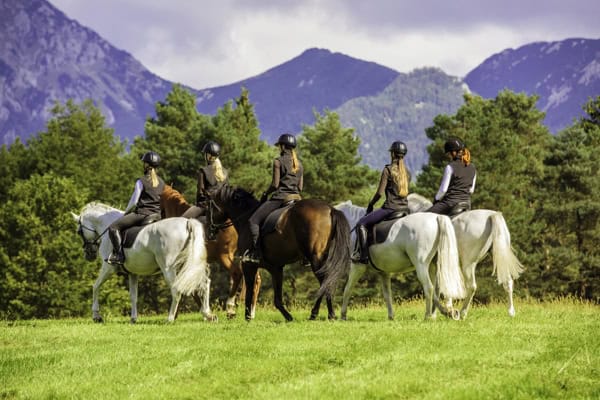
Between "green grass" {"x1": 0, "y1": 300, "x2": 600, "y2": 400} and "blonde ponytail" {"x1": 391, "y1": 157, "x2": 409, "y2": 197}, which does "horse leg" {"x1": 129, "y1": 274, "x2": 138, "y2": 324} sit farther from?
"blonde ponytail" {"x1": 391, "y1": 157, "x2": 409, "y2": 197}

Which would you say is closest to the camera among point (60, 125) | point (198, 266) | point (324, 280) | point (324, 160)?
point (324, 280)

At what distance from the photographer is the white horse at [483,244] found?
1416 centimetres

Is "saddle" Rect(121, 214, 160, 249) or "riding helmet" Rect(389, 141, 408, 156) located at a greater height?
"riding helmet" Rect(389, 141, 408, 156)

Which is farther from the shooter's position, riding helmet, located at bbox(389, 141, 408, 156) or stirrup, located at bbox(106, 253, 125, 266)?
stirrup, located at bbox(106, 253, 125, 266)

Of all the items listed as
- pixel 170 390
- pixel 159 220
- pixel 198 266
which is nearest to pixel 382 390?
pixel 170 390

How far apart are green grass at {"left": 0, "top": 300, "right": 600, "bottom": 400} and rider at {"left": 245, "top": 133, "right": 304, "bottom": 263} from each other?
6.93 feet

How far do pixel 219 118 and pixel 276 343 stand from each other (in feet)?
131

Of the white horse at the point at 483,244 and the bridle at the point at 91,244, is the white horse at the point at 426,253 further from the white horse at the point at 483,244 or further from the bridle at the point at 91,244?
the bridle at the point at 91,244

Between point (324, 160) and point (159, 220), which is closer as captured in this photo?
point (159, 220)

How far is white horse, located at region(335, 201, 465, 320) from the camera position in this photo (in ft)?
44.2

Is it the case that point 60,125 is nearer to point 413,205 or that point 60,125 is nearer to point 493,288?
point 493,288

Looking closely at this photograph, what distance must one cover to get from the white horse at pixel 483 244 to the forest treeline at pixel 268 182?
25.1 metres

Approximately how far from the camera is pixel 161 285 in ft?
157

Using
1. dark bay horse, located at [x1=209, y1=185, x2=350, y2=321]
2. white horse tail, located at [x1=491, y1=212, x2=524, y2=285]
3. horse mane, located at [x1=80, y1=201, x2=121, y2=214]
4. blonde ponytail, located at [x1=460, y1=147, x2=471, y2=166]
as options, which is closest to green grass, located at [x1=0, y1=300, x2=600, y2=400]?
dark bay horse, located at [x1=209, y1=185, x2=350, y2=321]
